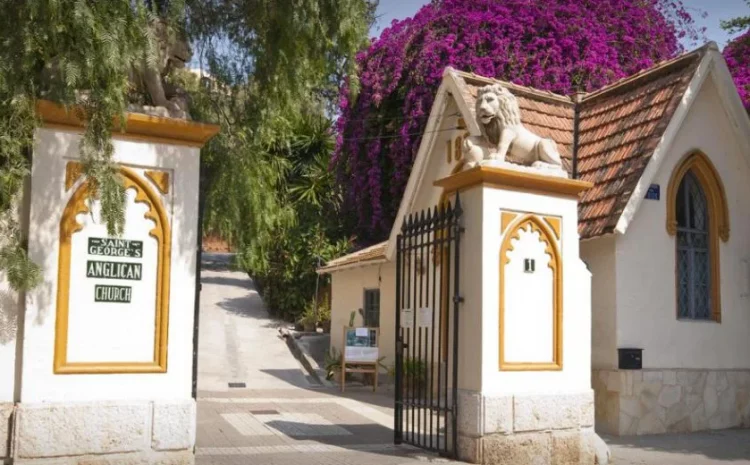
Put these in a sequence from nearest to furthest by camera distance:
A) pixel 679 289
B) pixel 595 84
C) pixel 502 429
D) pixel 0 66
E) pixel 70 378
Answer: pixel 0 66 < pixel 70 378 < pixel 502 429 < pixel 679 289 < pixel 595 84

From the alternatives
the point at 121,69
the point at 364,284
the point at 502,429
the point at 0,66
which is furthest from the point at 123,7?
the point at 364,284

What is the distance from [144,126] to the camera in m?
7.56

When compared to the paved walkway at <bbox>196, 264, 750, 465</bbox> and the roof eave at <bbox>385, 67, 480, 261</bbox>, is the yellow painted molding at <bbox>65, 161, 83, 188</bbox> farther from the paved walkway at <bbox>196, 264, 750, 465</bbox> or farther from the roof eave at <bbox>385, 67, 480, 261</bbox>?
the roof eave at <bbox>385, 67, 480, 261</bbox>

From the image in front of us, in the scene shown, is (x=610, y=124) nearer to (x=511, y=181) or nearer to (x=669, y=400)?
(x=669, y=400)

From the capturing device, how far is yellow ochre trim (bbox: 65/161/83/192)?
24.0ft

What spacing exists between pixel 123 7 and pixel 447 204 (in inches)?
164

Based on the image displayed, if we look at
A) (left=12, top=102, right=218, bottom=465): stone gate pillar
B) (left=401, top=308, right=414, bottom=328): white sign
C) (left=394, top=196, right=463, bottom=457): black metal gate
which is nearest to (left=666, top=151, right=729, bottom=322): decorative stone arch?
(left=394, top=196, right=463, bottom=457): black metal gate

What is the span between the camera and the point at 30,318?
7.09 meters

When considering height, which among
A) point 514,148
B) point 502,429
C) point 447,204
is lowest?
point 502,429

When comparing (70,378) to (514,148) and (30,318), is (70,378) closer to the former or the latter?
(30,318)

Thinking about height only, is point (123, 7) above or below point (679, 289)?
above

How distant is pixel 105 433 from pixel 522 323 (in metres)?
4.50

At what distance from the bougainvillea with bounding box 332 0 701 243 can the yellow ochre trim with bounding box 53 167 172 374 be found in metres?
10.2

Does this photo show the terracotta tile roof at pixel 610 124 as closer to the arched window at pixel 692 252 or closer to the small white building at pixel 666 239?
the small white building at pixel 666 239
